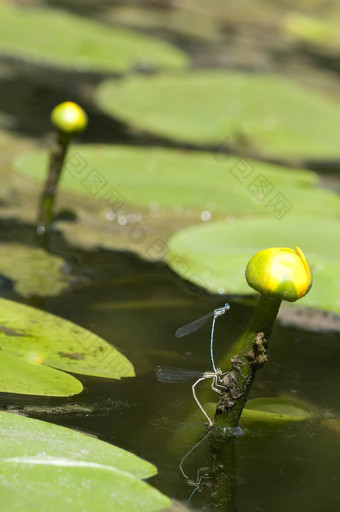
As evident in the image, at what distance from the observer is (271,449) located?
1.40m

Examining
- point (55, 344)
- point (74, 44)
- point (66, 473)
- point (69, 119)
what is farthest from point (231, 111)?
point (66, 473)

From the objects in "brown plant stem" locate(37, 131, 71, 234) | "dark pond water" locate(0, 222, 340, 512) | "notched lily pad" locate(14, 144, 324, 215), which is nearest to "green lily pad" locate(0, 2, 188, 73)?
"notched lily pad" locate(14, 144, 324, 215)

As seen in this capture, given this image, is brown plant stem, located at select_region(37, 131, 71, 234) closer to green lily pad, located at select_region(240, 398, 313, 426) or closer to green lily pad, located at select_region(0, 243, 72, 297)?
green lily pad, located at select_region(0, 243, 72, 297)

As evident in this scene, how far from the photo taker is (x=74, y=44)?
15.0 ft

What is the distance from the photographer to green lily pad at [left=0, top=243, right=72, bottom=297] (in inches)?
76.7

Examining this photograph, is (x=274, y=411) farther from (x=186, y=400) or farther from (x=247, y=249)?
(x=247, y=249)

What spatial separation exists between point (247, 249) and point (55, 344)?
80cm

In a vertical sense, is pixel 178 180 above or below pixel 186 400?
above

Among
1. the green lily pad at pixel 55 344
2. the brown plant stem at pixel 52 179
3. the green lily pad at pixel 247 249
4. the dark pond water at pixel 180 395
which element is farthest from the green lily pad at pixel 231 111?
the green lily pad at pixel 55 344

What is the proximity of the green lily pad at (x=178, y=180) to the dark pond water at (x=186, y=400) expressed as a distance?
0.67m

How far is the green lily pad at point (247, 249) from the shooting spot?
205 cm

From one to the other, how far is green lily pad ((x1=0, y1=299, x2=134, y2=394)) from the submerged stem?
0.23 m

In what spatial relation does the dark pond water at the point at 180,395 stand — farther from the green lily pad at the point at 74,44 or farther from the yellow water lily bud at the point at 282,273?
the green lily pad at the point at 74,44

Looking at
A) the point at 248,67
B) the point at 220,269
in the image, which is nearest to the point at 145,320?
the point at 220,269
